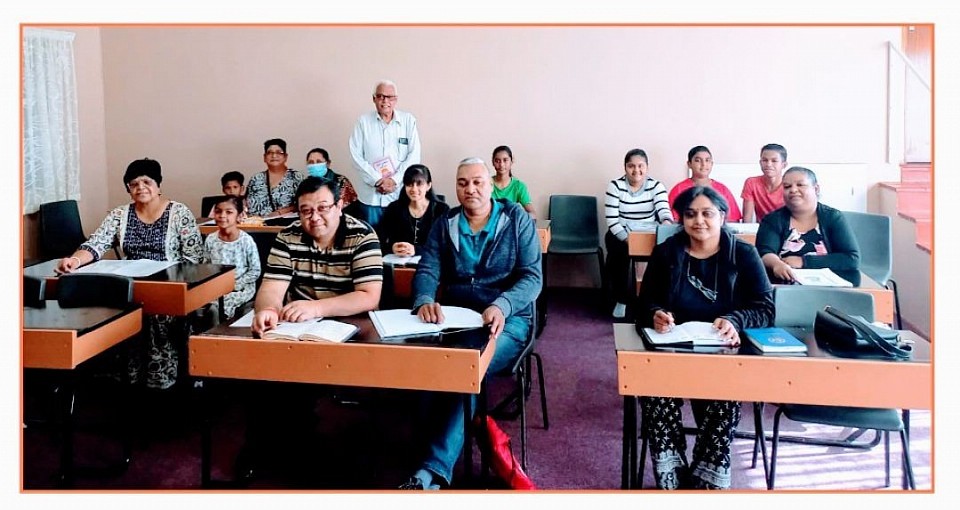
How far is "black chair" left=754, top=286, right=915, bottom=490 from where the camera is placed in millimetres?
1982

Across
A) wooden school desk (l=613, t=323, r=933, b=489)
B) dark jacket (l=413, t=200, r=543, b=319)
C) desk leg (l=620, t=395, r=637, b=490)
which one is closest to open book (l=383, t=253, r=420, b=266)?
dark jacket (l=413, t=200, r=543, b=319)

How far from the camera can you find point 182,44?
188 inches

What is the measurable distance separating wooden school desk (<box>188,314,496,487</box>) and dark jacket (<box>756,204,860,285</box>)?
166 centimetres

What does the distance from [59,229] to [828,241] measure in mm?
3749

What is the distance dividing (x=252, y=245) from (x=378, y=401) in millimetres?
996

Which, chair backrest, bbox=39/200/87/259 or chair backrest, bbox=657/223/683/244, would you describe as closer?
chair backrest, bbox=39/200/87/259

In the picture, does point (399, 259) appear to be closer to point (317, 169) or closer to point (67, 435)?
point (67, 435)

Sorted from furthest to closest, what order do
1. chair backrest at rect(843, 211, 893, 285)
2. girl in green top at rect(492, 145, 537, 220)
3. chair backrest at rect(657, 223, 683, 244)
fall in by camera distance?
1. girl in green top at rect(492, 145, 537, 220)
2. chair backrest at rect(657, 223, 683, 244)
3. chair backrest at rect(843, 211, 893, 285)

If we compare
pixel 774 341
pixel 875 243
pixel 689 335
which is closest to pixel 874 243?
pixel 875 243

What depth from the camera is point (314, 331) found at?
75.6 inches

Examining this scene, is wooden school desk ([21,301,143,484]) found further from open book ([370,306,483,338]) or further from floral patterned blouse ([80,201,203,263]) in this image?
open book ([370,306,483,338])

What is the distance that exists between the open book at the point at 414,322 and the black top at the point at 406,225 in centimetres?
129
